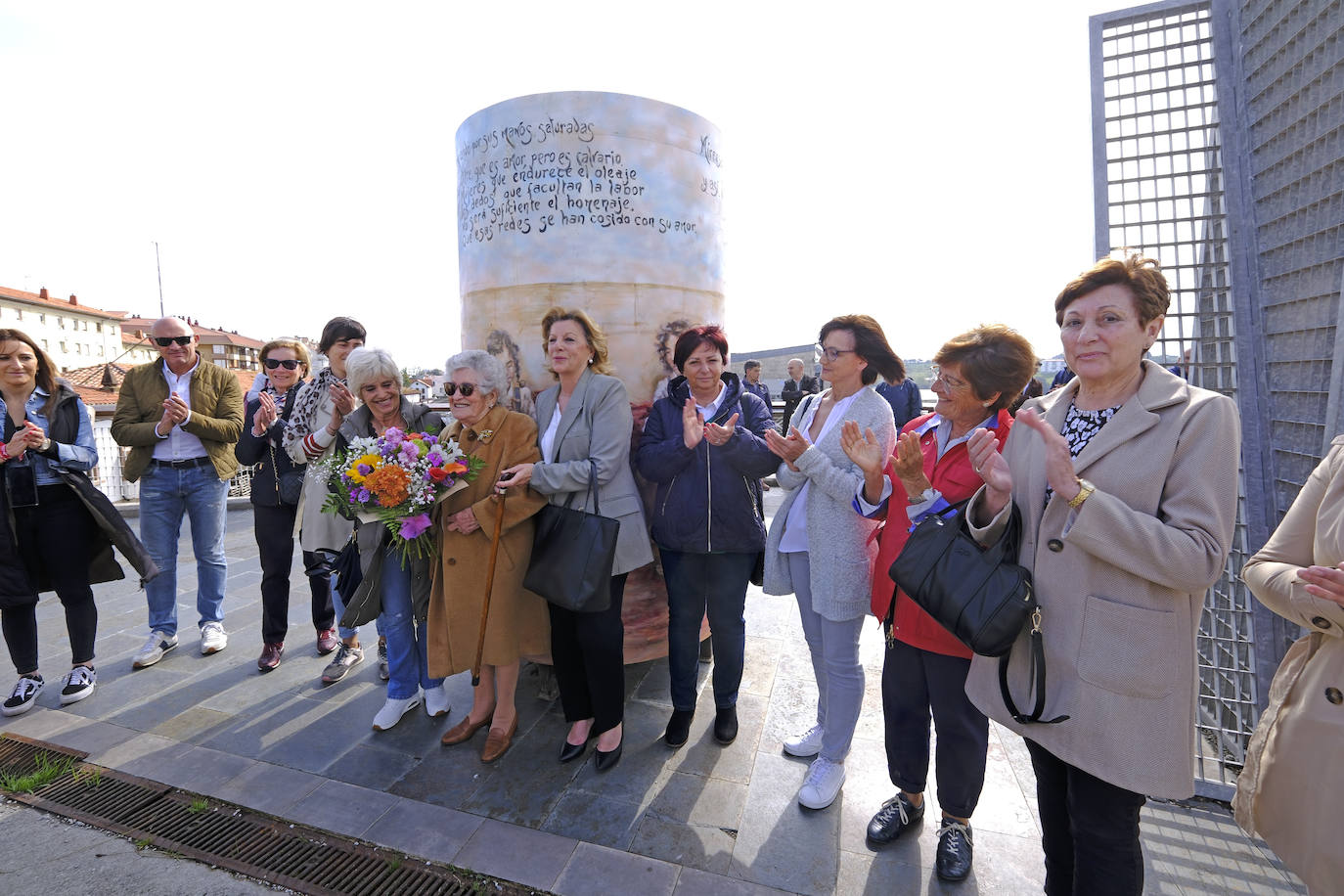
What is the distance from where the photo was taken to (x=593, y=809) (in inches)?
110

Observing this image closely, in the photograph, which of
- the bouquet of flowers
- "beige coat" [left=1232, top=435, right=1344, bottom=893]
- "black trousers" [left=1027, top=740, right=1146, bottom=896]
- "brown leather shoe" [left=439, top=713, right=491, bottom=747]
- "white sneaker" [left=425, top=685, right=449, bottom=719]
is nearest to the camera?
"beige coat" [left=1232, top=435, right=1344, bottom=893]

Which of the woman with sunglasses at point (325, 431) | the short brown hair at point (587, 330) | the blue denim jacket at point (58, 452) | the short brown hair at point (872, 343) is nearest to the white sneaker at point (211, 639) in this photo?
the woman with sunglasses at point (325, 431)

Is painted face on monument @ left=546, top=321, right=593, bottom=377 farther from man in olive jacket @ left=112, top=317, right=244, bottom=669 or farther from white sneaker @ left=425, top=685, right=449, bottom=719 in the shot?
man in olive jacket @ left=112, top=317, right=244, bottom=669

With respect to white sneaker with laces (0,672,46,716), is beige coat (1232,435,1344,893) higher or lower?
higher

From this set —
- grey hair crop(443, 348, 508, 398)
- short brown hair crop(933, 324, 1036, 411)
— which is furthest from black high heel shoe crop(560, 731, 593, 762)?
short brown hair crop(933, 324, 1036, 411)

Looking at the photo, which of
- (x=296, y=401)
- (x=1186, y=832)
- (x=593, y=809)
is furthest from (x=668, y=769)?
(x=296, y=401)

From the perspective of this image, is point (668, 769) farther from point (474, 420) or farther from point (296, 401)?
point (296, 401)

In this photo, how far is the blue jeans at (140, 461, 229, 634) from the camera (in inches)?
167

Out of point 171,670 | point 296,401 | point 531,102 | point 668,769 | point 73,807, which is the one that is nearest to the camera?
point 73,807

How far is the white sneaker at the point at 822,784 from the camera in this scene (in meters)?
2.77

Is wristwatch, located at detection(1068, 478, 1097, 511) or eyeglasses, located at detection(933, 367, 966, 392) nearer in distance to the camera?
wristwatch, located at detection(1068, 478, 1097, 511)

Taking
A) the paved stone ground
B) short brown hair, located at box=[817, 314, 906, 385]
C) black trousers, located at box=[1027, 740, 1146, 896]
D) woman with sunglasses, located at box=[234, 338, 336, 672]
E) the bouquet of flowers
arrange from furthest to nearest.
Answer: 1. woman with sunglasses, located at box=[234, 338, 336, 672]
2. the bouquet of flowers
3. short brown hair, located at box=[817, 314, 906, 385]
4. the paved stone ground
5. black trousers, located at box=[1027, 740, 1146, 896]

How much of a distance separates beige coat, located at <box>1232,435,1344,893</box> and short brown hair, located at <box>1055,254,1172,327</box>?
55 centimetres

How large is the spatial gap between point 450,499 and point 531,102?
2.28m
